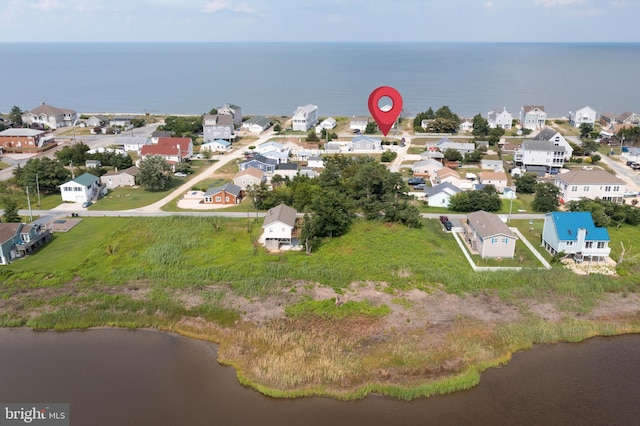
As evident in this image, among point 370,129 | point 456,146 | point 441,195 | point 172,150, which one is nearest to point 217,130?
point 172,150

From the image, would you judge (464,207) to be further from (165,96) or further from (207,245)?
(165,96)

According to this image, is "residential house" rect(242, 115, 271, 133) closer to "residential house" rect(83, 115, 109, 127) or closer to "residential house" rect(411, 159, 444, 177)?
"residential house" rect(83, 115, 109, 127)

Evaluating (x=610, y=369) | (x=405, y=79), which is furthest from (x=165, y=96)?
(x=610, y=369)

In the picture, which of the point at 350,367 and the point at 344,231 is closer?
the point at 350,367

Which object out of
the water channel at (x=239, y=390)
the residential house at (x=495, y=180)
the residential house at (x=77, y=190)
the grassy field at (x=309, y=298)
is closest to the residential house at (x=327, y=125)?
the residential house at (x=495, y=180)

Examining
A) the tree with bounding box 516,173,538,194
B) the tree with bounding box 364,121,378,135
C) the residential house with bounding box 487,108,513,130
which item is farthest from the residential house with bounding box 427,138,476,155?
the residential house with bounding box 487,108,513,130

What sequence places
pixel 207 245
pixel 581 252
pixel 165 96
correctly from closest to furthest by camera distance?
pixel 581 252, pixel 207 245, pixel 165 96

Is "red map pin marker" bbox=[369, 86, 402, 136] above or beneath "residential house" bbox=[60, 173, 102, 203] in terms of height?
above

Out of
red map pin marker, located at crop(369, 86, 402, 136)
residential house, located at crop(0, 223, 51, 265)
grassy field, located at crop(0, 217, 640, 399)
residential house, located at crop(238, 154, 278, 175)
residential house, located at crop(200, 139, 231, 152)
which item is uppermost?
red map pin marker, located at crop(369, 86, 402, 136)
